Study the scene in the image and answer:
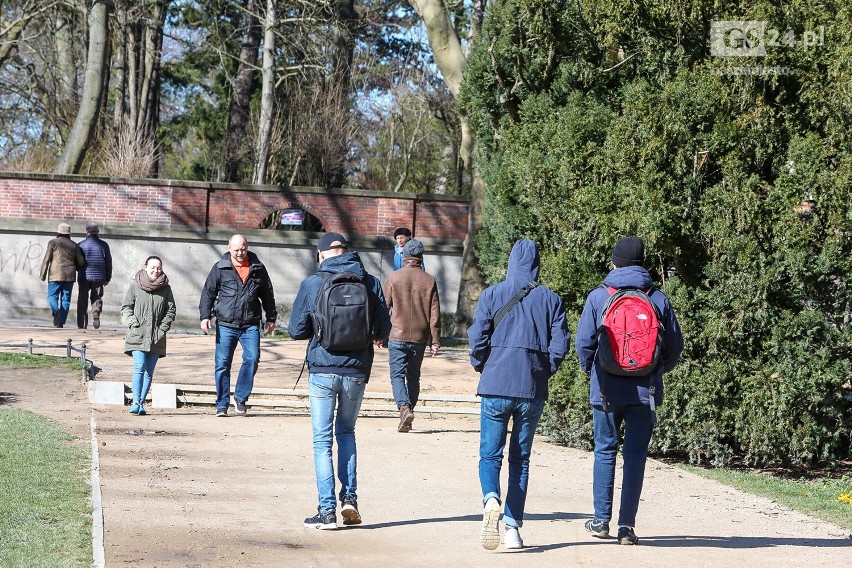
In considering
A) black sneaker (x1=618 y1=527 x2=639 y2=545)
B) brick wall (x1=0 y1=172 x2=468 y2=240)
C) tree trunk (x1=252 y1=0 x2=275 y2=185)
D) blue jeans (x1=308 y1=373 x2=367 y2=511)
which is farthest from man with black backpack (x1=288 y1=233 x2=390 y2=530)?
tree trunk (x1=252 y1=0 x2=275 y2=185)

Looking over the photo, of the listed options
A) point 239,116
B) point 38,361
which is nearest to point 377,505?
point 38,361

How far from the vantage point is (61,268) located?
19.6 metres

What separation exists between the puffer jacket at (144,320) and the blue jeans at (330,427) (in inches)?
197

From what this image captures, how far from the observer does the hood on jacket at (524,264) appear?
6.89 metres

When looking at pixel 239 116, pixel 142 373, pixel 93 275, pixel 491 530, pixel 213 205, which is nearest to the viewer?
pixel 491 530

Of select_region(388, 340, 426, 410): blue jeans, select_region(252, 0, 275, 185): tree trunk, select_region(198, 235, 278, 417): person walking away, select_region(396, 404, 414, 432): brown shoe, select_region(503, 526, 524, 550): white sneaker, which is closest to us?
select_region(503, 526, 524, 550): white sneaker

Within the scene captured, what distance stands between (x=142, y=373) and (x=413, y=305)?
2.88 m

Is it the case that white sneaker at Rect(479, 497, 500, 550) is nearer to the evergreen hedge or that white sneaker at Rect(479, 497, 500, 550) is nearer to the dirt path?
the dirt path

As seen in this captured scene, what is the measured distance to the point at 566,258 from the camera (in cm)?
1080

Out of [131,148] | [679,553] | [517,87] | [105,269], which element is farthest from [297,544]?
[131,148]

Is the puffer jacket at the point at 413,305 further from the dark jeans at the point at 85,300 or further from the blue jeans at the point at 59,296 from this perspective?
the blue jeans at the point at 59,296

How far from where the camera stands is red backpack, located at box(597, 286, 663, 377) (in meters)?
6.79

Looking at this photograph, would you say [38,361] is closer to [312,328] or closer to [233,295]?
[233,295]

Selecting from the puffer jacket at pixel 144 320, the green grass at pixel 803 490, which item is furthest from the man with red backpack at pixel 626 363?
the puffer jacket at pixel 144 320
